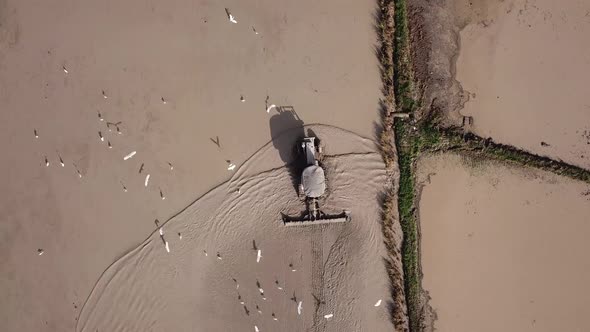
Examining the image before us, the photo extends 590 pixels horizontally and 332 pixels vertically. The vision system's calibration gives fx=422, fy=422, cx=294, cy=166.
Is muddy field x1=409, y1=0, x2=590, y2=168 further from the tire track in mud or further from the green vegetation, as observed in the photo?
the tire track in mud

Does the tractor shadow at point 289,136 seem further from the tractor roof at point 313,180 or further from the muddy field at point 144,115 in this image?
the tractor roof at point 313,180

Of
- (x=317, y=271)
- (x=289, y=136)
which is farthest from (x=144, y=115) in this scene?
(x=317, y=271)

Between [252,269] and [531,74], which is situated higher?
[531,74]

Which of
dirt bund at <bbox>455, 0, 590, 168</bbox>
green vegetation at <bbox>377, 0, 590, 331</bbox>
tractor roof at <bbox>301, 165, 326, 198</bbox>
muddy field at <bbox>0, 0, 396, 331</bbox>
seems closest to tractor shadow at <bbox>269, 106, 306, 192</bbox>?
muddy field at <bbox>0, 0, 396, 331</bbox>

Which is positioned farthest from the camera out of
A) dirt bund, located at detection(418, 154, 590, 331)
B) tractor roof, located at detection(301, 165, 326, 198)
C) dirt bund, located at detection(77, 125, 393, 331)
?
dirt bund, located at detection(77, 125, 393, 331)

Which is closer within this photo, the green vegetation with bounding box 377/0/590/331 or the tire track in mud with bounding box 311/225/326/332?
the green vegetation with bounding box 377/0/590/331

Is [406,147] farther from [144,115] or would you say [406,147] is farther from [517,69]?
[144,115]
